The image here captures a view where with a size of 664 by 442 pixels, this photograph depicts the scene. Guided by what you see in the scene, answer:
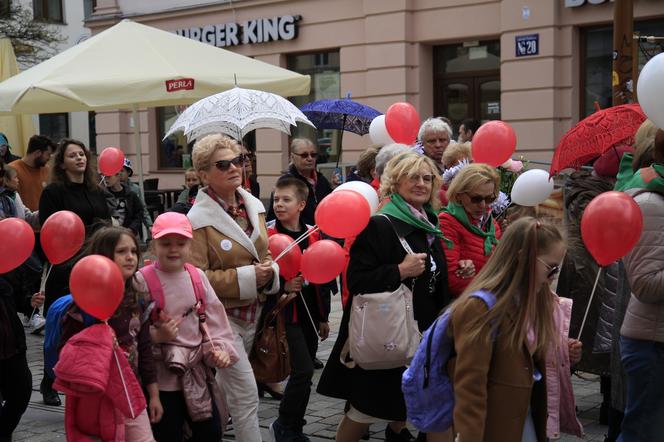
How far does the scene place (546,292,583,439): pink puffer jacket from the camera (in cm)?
394

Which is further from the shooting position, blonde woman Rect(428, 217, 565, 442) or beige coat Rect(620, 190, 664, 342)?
beige coat Rect(620, 190, 664, 342)

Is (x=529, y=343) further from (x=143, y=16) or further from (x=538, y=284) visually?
(x=143, y=16)

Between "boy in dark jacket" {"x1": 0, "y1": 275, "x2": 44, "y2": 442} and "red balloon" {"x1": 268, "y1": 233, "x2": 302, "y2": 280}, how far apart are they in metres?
1.41

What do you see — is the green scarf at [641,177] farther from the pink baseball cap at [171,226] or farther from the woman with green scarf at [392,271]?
the pink baseball cap at [171,226]

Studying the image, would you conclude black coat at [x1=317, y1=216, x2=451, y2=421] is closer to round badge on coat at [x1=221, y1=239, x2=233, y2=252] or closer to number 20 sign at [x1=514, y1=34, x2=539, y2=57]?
round badge on coat at [x1=221, y1=239, x2=233, y2=252]

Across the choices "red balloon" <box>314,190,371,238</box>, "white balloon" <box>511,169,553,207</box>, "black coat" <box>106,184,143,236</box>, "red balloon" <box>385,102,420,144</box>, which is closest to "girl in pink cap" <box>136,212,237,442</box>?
"red balloon" <box>314,190,371,238</box>

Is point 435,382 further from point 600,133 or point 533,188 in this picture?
point 533,188

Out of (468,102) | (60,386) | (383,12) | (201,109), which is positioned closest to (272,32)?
(383,12)

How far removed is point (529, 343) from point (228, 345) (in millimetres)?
1653

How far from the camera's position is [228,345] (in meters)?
4.69

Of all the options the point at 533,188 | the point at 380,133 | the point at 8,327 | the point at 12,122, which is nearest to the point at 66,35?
the point at 12,122

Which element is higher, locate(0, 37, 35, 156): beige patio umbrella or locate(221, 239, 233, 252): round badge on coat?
locate(0, 37, 35, 156): beige patio umbrella

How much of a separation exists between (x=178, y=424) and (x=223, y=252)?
1.02 m

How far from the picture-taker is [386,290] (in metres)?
4.91
